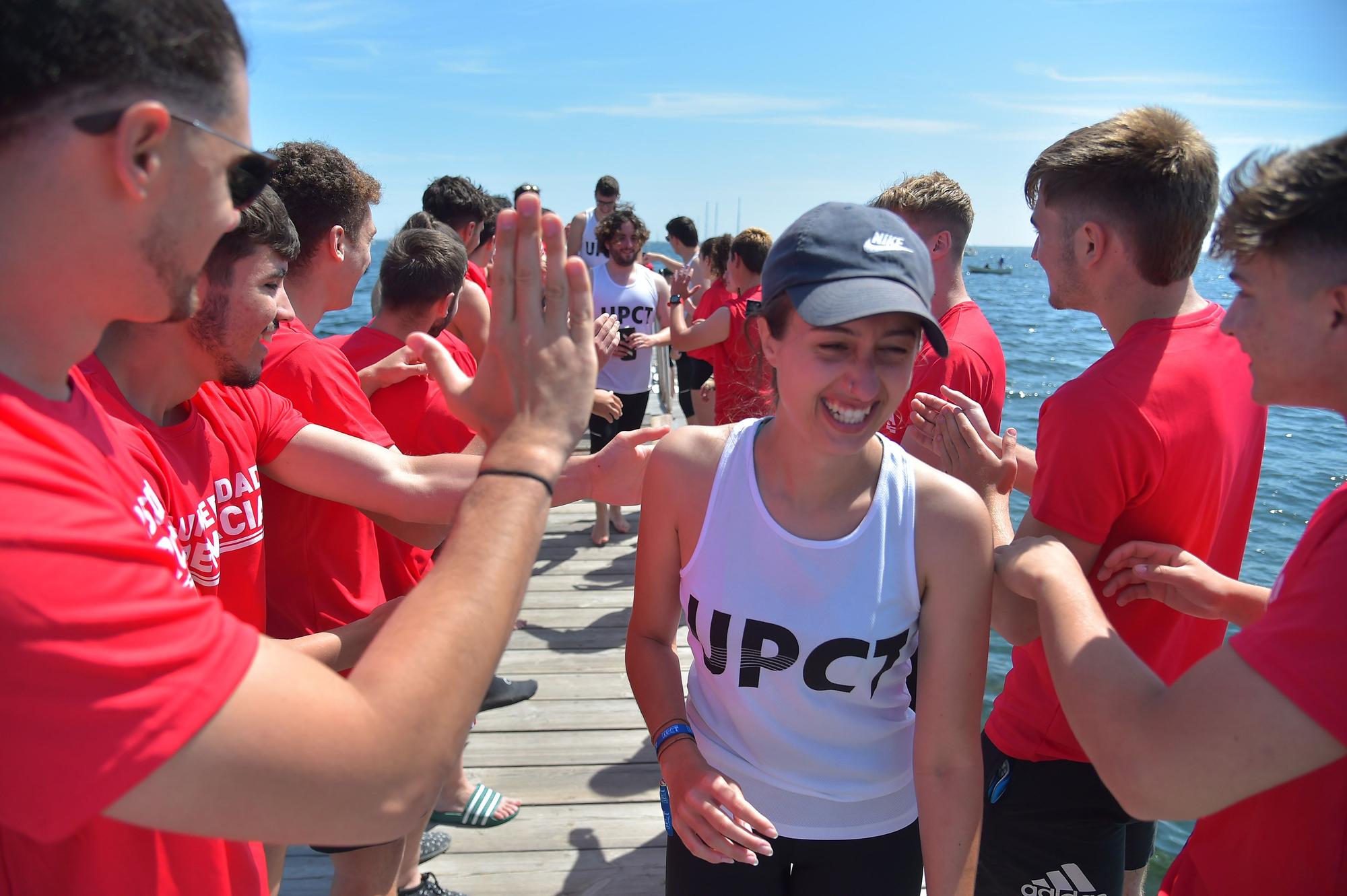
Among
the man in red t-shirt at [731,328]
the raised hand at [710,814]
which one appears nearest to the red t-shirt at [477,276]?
the man in red t-shirt at [731,328]

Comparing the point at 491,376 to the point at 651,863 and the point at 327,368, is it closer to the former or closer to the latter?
the point at 327,368

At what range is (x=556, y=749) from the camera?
4.14 meters

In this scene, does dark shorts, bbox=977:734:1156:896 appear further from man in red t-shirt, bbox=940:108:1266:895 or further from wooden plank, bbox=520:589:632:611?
wooden plank, bbox=520:589:632:611

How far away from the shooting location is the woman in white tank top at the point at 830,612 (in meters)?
1.81

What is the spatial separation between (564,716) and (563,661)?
596 millimetres

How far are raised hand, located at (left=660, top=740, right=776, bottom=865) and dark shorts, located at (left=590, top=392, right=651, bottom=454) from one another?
16.8 feet

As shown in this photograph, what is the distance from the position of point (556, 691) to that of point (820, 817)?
296 centimetres

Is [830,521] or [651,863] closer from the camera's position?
[830,521]

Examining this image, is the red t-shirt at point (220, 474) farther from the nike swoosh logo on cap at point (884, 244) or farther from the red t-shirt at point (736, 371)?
the red t-shirt at point (736, 371)

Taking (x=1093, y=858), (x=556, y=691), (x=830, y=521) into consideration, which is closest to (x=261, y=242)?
(x=830, y=521)

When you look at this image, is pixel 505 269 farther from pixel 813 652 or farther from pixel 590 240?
pixel 590 240

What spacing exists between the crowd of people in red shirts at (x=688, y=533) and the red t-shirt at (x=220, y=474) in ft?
0.04

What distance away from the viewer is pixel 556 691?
4.66 metres

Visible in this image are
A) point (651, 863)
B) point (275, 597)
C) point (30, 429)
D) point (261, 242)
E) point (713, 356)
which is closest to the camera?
point (30, 429)
